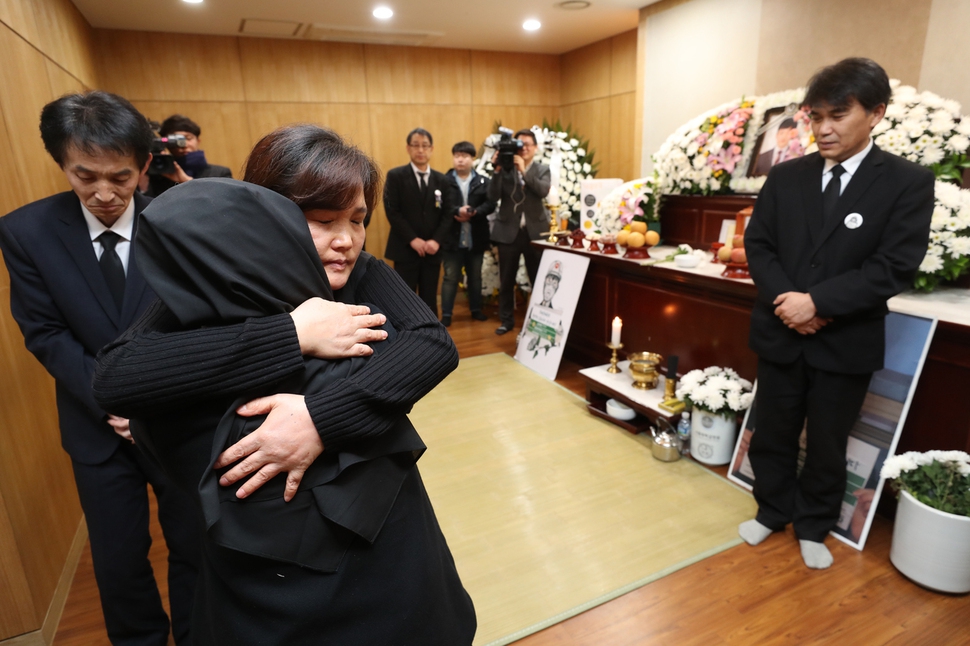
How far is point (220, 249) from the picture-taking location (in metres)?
0.63

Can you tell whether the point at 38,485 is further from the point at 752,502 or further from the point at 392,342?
the point at 752,502

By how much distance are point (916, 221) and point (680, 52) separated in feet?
12.9

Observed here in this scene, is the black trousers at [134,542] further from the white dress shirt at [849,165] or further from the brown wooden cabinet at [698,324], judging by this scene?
the brown wooden cabinet at [698,324]

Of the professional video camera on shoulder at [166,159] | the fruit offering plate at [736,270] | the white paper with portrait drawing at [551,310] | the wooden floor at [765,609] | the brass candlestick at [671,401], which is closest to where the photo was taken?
the wooden floor at [765,609]

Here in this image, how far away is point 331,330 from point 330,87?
629 centimetres

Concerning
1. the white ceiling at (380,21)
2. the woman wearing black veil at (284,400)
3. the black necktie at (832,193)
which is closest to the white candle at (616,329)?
the black necktie at (832,193)

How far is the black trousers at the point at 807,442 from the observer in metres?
2.02

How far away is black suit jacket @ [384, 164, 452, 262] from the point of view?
4984mm

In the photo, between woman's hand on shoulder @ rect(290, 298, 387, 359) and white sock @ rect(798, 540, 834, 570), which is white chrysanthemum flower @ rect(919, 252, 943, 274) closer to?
white sock @ rect(798, 540, 834, 570)

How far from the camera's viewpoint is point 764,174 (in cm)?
326

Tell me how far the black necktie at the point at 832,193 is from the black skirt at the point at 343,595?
1.82 metres

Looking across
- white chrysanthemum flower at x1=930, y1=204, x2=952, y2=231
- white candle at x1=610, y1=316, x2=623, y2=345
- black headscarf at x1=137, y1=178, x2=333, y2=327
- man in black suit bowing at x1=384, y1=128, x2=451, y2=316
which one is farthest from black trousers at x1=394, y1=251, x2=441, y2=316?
black headscarf at x1=137, y1=178, x2=333, y2=327

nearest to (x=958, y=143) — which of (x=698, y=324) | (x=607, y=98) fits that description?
(x=698, y=324)

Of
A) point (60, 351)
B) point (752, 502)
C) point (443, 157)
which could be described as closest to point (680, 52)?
point (443, 157)
